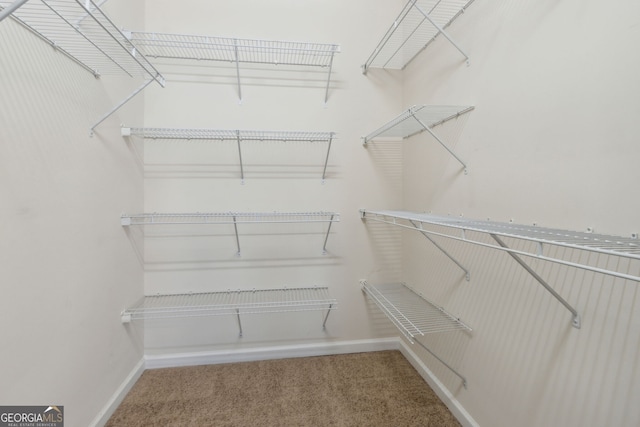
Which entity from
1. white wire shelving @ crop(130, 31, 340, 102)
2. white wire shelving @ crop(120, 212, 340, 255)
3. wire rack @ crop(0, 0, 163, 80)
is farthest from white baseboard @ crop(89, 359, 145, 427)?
white wire shelving @ crop(130, 31, 340, 102)

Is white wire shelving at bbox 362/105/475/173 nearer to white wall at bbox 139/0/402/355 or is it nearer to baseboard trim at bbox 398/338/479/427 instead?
white wall at bbox 139/0/402/355

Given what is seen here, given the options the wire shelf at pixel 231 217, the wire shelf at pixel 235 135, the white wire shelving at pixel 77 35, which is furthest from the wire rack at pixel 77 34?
the wire shelf at pixel 231 217

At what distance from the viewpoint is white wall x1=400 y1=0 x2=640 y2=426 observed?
2.50ft

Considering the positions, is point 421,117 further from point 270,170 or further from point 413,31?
point 270,170

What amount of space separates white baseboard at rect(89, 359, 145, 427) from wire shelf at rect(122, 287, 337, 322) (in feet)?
1.06

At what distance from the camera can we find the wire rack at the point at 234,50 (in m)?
1.74

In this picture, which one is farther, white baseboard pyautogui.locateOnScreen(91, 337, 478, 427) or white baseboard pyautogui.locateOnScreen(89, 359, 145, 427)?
white baseboard pyautogui.locateOnScreen(91, 337, 478, 427)

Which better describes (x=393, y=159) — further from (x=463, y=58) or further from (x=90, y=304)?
(x=90, y=304)

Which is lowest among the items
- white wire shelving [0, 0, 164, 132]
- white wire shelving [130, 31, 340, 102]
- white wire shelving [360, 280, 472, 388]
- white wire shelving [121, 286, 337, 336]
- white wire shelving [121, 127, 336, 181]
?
white wire shelving [121, 286, 337, 336]

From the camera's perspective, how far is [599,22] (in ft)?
2.65

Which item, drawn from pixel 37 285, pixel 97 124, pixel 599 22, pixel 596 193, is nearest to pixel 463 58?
pixel 599 22

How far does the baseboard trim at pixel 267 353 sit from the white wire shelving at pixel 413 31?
191 cm

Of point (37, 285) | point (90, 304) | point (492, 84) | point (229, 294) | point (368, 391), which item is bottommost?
point (368, 391)

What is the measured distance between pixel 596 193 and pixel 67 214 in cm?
189
